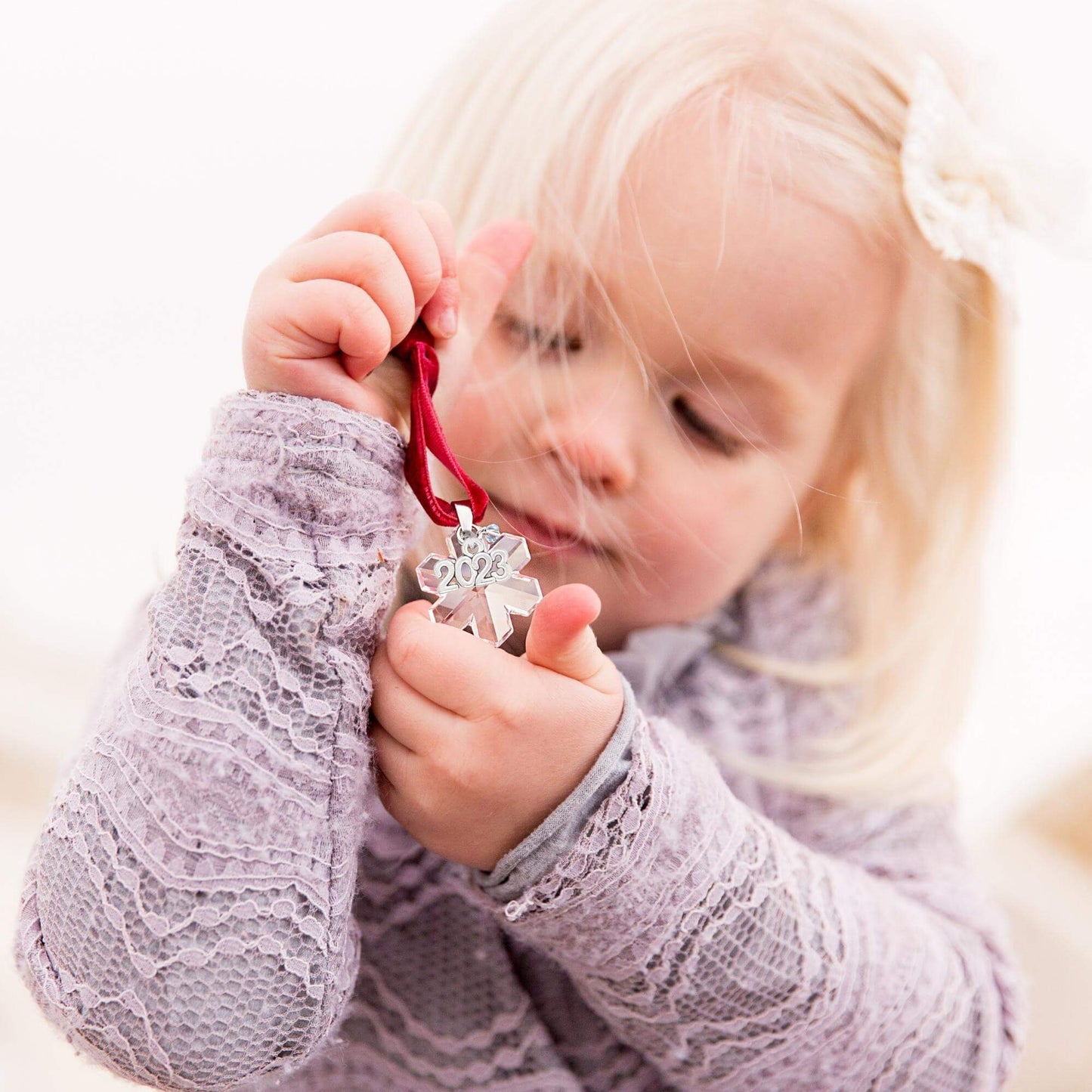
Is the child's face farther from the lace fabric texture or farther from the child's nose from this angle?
the lace fabric texture

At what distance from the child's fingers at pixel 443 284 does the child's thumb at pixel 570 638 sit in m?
0.12

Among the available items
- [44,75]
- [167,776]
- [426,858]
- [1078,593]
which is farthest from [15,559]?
[1078,593]

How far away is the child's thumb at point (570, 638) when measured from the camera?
44cm

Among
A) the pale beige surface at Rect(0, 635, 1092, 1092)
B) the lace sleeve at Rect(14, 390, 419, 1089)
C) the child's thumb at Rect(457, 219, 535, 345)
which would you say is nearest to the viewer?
the lace sleeve at Rect(14, 390, 419, 1089)

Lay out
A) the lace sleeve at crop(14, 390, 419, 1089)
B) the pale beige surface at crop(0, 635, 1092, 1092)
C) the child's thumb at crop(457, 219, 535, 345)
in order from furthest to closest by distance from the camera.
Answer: the pale beige surface at crop(0, 635, 1092, 1092) → the child's thumb at crop(457, 219, 535, 345) → the lace sleeve at crop(14, 390, 419, 1089)

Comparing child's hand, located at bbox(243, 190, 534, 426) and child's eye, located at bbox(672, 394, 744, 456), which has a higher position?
child's hand, located at bbox(243, 190, 534, 426)

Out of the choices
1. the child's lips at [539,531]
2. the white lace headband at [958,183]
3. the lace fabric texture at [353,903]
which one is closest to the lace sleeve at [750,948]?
the lace fabric texture at [353,903]

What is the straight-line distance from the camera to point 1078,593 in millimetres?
1164

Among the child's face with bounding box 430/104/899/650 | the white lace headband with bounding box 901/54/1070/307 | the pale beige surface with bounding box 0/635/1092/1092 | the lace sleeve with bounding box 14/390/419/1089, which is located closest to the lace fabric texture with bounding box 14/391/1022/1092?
the lace sleeve with bounding box 14/390/419/1089

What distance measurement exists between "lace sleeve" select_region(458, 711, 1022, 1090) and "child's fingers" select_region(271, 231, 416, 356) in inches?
7.8

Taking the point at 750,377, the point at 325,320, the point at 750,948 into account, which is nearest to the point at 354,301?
the point at 325,320

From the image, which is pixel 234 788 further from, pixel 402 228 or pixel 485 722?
pixel 402 228

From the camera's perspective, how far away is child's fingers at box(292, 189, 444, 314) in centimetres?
46

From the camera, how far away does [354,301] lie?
1.44 ft
